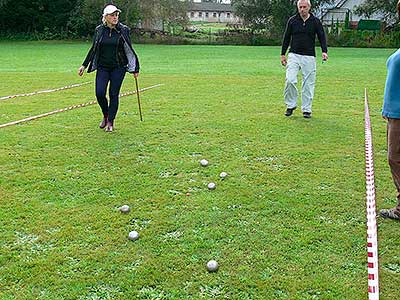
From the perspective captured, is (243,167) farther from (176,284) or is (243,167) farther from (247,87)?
(247,87)

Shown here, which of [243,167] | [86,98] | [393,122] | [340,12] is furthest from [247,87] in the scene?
[340,12]

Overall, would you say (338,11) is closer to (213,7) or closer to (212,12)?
(212,12)

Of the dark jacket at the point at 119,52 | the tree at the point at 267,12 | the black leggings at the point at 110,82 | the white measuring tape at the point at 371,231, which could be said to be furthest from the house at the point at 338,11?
the white measuring tape at the point at 371,231

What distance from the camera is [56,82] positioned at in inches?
591

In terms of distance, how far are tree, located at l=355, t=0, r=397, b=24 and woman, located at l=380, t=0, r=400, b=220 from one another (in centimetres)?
4098

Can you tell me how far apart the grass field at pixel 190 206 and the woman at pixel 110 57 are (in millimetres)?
694

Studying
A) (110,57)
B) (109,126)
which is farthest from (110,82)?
(109,126)

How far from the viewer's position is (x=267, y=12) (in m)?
45.4

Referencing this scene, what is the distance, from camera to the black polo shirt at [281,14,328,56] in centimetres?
907

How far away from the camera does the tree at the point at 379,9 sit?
4219 centimetres

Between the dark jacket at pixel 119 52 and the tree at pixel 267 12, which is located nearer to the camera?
the dark jacket at pixel 119 52

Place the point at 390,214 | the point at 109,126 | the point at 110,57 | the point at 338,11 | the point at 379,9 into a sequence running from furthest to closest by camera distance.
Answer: the point at 338,11
the point at 379,9
the point at 109,126
the point at 110,57
the point at 390,214

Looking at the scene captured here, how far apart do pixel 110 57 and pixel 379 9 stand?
133ft

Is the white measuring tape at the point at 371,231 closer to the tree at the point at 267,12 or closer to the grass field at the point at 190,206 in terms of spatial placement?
the grass field at the point at 190,206
